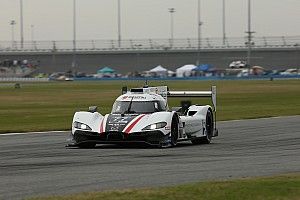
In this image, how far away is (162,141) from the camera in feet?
79.4

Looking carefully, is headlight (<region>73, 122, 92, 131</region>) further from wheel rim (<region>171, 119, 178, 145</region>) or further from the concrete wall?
the concrete wall

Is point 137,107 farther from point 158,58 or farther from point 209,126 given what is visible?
point 158,58

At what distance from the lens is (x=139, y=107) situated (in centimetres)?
2527

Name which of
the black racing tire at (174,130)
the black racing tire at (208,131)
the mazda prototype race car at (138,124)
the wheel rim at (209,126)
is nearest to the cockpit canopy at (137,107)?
the mazda prototype race car at (138,124)

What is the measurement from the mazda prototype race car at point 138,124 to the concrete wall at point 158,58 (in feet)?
429

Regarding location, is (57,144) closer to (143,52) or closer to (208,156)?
(208,156)

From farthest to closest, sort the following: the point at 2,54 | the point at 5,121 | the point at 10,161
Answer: the point at 2,54, the point at 5,121, the point at 10,161

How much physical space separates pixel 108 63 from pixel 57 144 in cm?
13841

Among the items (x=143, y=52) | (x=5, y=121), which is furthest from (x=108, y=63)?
(x=5, y=121)

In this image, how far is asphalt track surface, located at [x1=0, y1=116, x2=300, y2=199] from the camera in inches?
603

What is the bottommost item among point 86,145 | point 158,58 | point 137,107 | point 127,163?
point 158,58

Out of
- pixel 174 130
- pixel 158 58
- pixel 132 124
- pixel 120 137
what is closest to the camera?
pixel 120 137

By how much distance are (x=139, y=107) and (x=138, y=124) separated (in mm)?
1210

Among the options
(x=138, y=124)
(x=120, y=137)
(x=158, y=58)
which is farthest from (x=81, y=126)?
(x=158, y=58)
